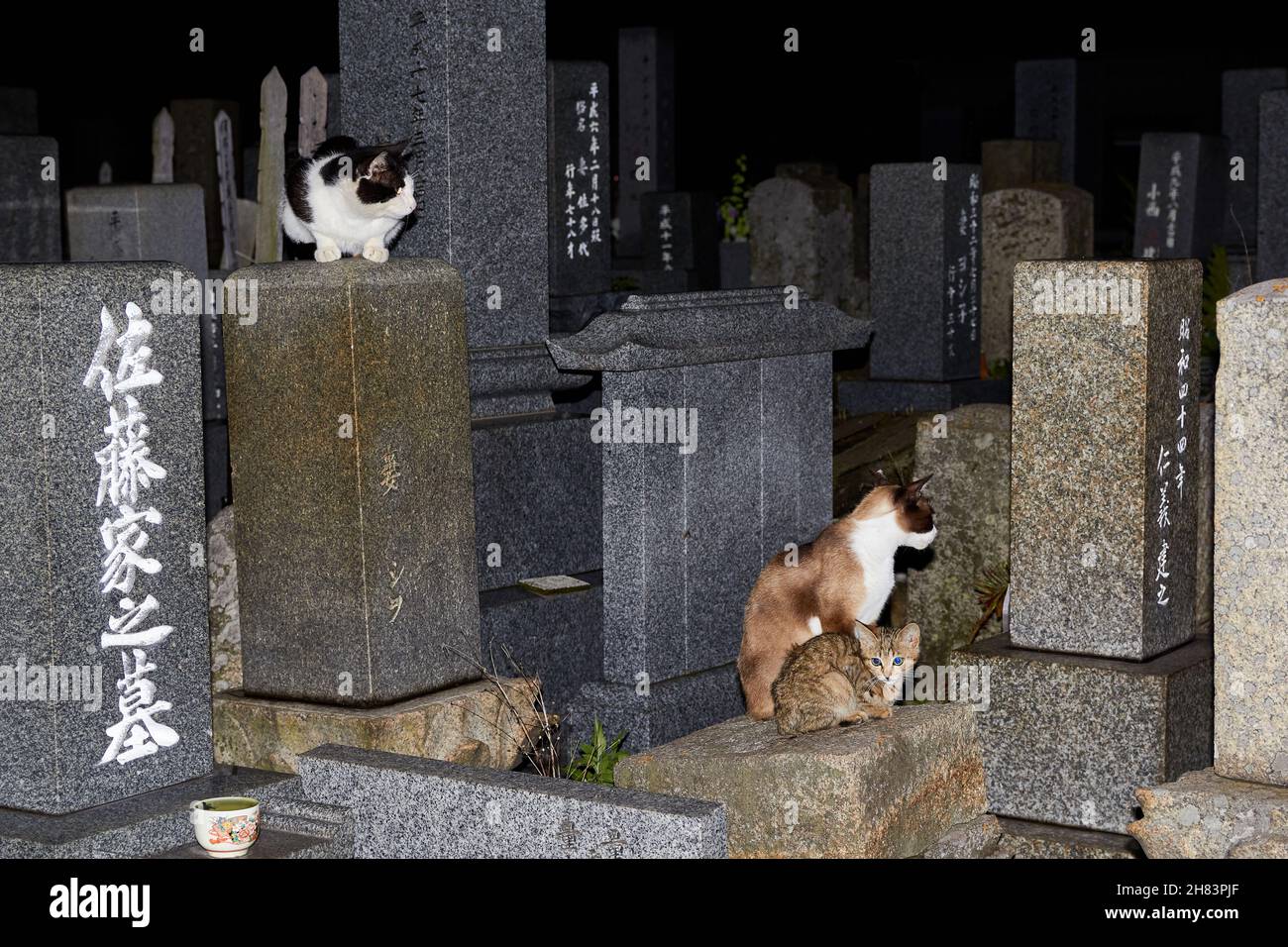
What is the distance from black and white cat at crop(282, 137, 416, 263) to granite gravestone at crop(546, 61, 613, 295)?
22.0 ft

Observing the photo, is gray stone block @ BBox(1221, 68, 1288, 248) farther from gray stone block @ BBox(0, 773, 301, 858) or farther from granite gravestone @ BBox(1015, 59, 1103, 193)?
gray stone block @ BBox(0, 773, 301, 858)

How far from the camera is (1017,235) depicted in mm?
13555

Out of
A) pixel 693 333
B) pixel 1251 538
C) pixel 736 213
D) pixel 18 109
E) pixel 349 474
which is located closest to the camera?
pixel 1251 538

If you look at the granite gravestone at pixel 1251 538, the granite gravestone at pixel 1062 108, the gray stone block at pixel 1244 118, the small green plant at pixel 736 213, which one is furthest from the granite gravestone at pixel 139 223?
the granite gravestone at pixel 1062 108

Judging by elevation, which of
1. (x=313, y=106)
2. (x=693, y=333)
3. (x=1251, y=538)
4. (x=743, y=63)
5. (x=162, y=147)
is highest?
(x=743, y=63)

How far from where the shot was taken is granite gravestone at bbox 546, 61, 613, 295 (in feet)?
41.2

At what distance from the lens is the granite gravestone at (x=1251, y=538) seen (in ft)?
14.5

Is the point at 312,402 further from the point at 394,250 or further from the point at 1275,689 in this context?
the point at 1275,689

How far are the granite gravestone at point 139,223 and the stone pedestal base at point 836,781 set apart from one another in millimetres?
5791

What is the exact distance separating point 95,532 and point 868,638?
7.72ft

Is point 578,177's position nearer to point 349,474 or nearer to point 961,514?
point 961,514

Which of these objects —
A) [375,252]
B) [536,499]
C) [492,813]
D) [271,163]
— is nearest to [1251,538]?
[492,813]

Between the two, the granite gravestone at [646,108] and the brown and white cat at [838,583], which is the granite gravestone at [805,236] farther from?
the brown and white cat at [838,583]

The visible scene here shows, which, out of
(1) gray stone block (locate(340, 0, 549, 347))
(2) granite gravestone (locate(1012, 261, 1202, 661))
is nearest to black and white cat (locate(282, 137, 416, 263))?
(1) gray stone block (locate(340, 0, 549, 347))
